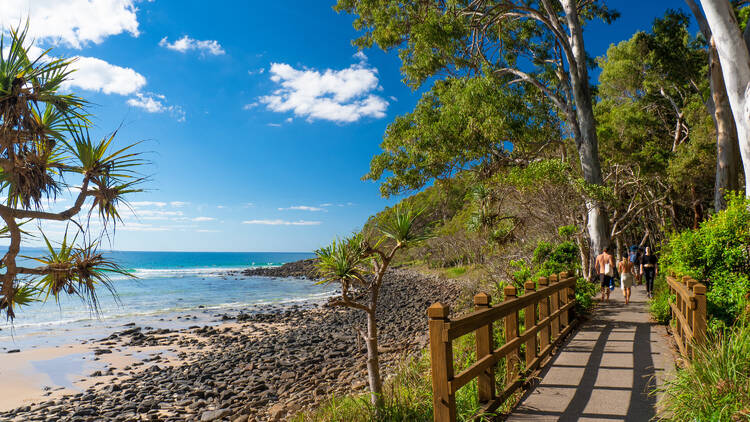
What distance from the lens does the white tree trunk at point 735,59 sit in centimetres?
1002

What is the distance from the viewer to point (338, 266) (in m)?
6.52

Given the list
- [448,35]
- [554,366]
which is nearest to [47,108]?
[554,366]

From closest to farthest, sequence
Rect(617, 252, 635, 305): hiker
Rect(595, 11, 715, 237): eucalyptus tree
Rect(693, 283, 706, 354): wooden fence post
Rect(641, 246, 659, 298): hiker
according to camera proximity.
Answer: Rect(693, 283, 706, 354): wooden fence post < Rect(617, 252, 635, 305): hiker < Rect(641, 246, 659, 298): hiker < Rect(595, 11, 715, 237): eucalyptus tree

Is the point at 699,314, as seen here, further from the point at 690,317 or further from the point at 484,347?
the point at 484,347

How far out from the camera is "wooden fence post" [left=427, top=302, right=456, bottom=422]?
12.1 feet

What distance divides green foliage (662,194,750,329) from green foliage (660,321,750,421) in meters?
2.24

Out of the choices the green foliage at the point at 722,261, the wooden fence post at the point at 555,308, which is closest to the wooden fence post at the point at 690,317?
the green foliage at the point at 722,261

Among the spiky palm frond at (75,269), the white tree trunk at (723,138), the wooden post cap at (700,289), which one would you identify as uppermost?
the white tree trunk at (723,138)

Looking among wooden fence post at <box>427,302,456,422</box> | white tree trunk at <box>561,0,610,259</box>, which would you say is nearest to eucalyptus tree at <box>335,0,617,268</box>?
white tree trunk at <box>561,0,610,259</box>

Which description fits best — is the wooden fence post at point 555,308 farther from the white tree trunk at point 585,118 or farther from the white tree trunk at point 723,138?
the white tree trunk at point 723,138

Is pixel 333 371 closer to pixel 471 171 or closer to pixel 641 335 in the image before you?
pixel 641 335

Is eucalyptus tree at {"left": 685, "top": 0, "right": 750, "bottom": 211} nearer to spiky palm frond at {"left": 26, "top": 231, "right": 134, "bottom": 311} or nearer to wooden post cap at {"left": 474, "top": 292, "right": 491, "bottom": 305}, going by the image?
wooden post cap at {"left": 474, "top": 292, "right": 491, "bottom": 305}

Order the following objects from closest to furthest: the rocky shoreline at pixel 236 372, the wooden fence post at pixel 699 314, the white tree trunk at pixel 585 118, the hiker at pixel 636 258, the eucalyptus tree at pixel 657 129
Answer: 1. the wooden fence post at pixel 699 314
2. the rocky shoreline at pixel 236 372
3. the hiker at pixel 636 258
4. the white tree trunk at pixel 585 118
5. the eucalyptus tree at pixel 657 129

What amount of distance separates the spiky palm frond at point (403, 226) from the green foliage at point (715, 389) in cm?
349
